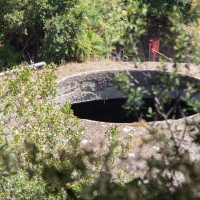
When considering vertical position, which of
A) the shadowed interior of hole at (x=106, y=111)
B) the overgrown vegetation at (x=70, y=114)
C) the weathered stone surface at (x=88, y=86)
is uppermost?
the overgrown vegetation at (x=70, y=114)

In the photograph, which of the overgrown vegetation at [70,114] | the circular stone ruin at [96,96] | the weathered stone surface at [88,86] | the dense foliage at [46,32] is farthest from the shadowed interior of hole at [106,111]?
the overgrown vegetation at [70,114]

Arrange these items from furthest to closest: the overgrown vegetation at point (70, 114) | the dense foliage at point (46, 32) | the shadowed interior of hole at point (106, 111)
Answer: the dense foliage at point (46, 32) < the shadowed interior of hole at point (106, 111) < the overgrown vegetation at point (70, 114)

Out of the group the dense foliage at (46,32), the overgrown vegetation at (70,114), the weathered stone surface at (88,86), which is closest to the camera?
the overgrown vegetation at (70,114)

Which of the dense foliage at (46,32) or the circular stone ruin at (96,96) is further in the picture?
the dense foliage at (46,32)

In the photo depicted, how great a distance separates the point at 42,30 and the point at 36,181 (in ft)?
28.7

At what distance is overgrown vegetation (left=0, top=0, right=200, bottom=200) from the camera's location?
105 inches

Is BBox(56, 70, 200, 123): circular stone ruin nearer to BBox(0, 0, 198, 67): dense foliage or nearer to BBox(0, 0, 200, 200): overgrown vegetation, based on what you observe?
BBox(0, 0, 198, 67): dense foliage

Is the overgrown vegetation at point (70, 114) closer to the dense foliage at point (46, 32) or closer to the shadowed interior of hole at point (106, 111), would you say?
the dense foliage at point (46, 32)

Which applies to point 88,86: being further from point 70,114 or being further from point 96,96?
point 70,114

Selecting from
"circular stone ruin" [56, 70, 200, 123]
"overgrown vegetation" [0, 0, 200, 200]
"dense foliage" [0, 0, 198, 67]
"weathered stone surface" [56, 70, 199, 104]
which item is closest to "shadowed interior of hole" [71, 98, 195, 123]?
"circular stone ruin" [56, 70, 200, 123]

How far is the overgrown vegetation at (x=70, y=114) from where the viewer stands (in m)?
2.66

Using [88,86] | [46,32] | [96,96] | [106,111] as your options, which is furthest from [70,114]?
[46,32]

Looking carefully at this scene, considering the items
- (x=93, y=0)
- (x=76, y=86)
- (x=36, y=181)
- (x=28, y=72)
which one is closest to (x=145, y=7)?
(x=36, y=181)

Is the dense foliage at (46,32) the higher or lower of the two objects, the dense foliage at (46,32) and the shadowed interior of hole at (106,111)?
the higher
